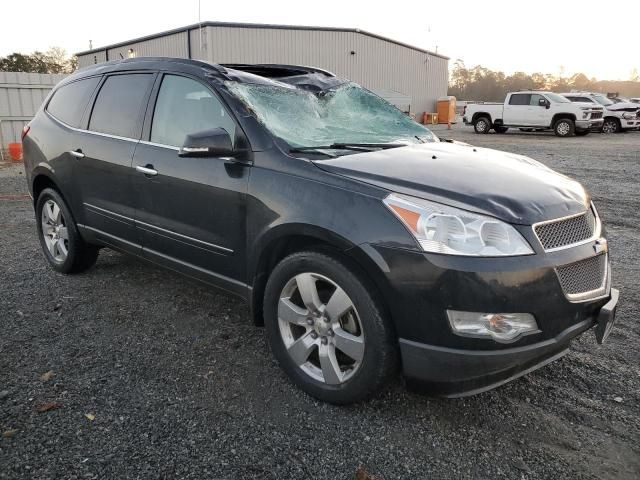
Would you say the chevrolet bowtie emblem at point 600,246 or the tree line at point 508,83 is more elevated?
the tree line at point 508,83

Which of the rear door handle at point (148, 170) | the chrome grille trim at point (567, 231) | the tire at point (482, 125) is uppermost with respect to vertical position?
the rear door handle at point (148, 170)

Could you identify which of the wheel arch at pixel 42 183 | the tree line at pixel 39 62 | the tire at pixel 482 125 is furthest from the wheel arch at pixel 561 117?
the tree line at pixel 39 62

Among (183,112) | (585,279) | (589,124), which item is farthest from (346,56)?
(585,279)

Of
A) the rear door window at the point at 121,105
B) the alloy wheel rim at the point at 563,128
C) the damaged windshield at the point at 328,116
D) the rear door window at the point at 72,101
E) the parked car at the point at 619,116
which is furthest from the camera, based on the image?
the parked car at the point at 619,116

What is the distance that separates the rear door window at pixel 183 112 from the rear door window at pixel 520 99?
2192 cm

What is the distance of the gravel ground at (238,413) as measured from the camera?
2.36m

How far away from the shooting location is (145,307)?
4.12 metres

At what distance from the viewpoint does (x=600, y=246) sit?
269 centimetres

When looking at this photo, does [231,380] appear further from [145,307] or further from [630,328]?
[630,328]

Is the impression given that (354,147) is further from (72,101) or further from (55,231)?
(55,231)

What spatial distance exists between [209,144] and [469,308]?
1.67m

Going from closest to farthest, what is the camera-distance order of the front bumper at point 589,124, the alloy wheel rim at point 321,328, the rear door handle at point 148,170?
the alloy wheel rim at point 321,328
the rear door handle at point 148,170
the front bumper at point 589,124

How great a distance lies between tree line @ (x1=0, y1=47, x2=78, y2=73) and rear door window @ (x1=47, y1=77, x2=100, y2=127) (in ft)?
183

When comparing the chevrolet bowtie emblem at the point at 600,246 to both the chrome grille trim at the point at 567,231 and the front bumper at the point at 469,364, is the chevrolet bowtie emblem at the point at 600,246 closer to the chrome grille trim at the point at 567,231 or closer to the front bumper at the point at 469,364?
the chrome grille trim at the point at 567,231
